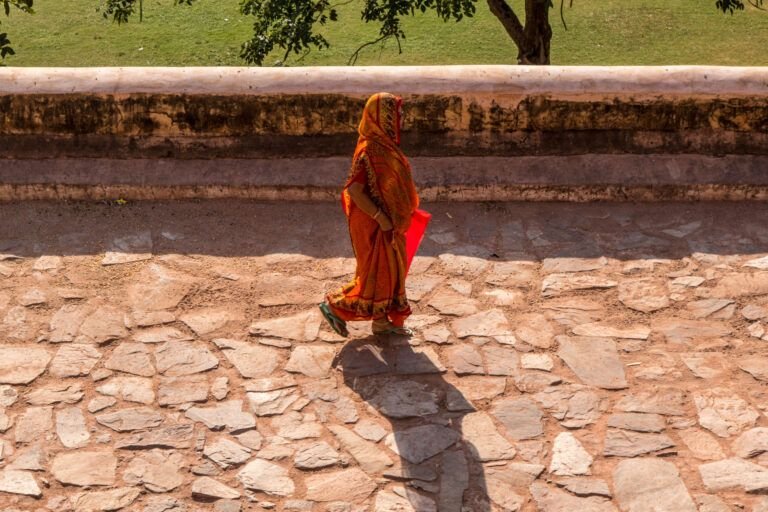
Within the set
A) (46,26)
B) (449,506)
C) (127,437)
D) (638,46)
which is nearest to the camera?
(449,506)

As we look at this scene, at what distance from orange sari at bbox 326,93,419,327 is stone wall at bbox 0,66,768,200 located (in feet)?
4.71

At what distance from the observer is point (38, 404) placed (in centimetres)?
559

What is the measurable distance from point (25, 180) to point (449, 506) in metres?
3.85

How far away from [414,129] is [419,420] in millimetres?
2422

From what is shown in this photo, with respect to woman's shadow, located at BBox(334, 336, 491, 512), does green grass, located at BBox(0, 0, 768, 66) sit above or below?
below

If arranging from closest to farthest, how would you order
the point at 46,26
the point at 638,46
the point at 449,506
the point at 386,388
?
the point at 449,506
the point at 386,388
the point at 638,46
the point at 46,26

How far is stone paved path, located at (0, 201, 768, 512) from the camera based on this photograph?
509cm

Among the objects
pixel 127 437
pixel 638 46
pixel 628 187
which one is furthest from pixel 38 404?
pixel 638 46

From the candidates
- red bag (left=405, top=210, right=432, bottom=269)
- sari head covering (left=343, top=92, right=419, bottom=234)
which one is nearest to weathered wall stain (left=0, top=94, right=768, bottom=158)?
red bag (left=405, top=210, right=432, bottom=269)

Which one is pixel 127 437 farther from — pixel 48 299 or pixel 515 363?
pixel 515 363

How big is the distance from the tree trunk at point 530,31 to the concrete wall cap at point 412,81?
183 inches

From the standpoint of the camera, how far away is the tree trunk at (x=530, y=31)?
11758 millimetres

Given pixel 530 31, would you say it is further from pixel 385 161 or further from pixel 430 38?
pixel 385 161

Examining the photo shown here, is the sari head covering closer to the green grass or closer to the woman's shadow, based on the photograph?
the woman's shadow
